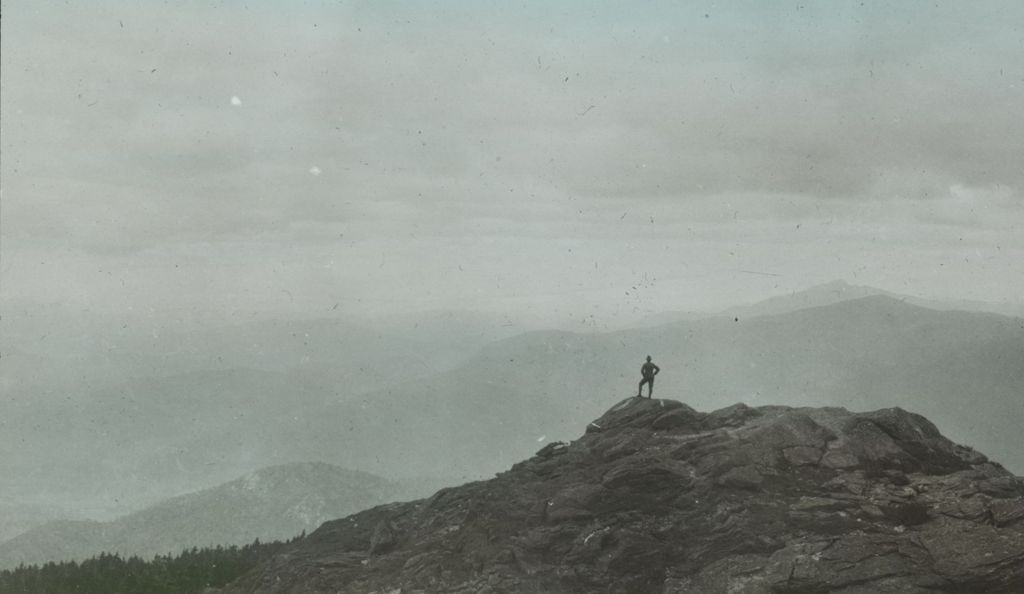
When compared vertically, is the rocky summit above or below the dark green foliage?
above

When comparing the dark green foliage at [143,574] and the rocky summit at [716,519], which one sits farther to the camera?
the dark green foliage at [143,574]

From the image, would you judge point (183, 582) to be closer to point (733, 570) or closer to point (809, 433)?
point (733, 570)

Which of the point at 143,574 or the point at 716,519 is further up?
the point at 716,519

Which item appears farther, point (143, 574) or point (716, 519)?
point (143, 574)

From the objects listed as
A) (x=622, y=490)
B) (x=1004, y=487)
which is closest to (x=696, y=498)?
(x=622, y=490)

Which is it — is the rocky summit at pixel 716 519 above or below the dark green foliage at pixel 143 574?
above
